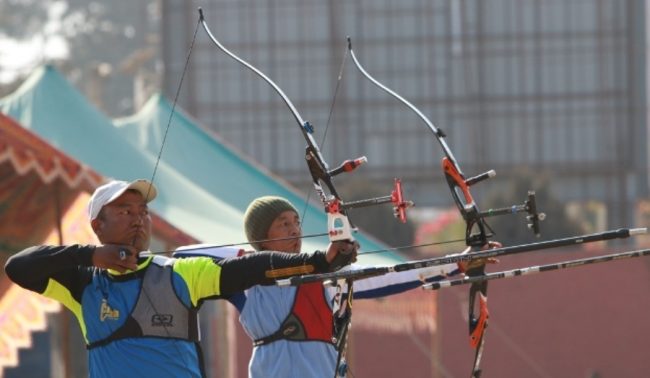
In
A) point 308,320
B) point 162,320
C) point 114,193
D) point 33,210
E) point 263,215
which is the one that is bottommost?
point 308,320

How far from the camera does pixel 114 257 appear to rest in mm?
4930

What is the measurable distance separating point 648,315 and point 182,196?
1085 centimetres

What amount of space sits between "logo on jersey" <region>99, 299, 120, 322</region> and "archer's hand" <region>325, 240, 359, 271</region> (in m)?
0.75

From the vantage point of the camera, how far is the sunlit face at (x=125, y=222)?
5113 millimetres

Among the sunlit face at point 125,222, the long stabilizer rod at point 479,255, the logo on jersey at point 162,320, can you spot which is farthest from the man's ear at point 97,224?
the long stabilizer rod at point 479,255

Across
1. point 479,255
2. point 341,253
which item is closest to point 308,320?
point 479,255

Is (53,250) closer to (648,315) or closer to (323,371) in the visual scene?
(323,371)

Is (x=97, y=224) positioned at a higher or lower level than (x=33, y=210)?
higher

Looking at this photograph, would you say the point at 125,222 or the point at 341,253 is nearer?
the point at 341,253

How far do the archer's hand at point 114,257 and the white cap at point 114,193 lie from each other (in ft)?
0.67

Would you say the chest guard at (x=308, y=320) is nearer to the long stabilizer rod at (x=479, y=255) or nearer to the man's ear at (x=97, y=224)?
the man's ear at (x=97, y=224)

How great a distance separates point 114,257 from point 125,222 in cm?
21

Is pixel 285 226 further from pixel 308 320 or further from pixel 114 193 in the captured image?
pixel 114 193

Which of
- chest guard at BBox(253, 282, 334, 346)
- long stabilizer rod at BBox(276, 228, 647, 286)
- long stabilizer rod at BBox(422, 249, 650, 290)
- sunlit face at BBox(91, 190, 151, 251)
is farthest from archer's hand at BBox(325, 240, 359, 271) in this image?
chest guard at BBox(253, 282, 334, 346)
